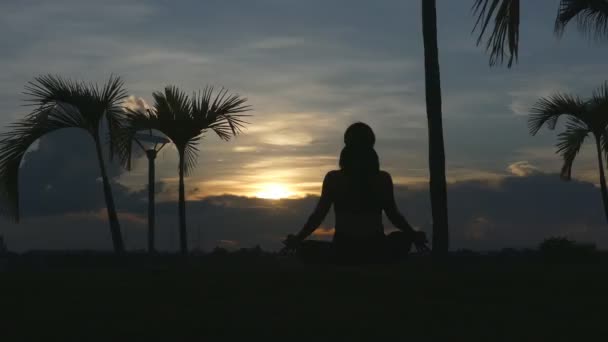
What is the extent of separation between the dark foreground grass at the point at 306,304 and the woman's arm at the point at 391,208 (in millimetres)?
831

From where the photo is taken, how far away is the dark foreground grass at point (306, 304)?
3.54 meters

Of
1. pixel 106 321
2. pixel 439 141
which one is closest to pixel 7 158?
pixel 439 141

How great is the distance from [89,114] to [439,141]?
713 cm

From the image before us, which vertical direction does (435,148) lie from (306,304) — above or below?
above

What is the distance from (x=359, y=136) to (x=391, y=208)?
598mm

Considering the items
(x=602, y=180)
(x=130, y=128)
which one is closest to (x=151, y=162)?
(x=130, y=128)

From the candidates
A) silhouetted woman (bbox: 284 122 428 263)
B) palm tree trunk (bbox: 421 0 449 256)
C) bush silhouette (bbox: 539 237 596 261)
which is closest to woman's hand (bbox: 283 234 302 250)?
silhouetted woman (bbox: 284 122 428 263)

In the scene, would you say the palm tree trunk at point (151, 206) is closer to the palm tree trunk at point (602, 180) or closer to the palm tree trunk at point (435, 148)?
the palm tree trunk at point (435, 148)

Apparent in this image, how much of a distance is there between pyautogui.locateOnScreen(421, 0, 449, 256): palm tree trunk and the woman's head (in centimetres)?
642

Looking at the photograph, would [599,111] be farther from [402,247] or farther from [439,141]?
[402,247]

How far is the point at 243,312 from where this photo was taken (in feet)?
12.5

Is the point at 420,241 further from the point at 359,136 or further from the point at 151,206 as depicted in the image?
the point at 151,206

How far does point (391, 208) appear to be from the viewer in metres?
5.70

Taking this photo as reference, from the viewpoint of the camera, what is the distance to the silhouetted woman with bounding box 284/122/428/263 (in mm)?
5480
